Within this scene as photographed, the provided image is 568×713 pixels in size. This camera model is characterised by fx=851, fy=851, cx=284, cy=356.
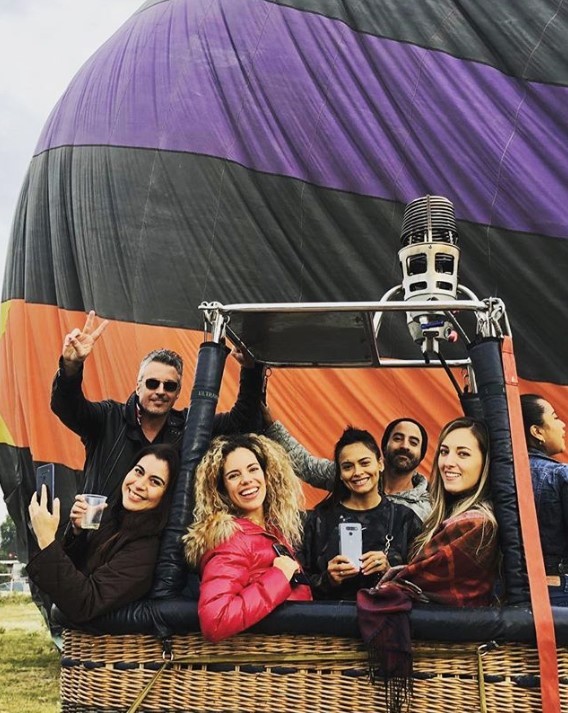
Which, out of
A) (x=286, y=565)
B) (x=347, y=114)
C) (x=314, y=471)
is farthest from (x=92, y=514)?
(x=347, y=114)

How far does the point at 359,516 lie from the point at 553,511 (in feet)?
2.26

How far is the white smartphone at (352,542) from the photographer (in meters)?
2.03

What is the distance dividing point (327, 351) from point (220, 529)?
127cm

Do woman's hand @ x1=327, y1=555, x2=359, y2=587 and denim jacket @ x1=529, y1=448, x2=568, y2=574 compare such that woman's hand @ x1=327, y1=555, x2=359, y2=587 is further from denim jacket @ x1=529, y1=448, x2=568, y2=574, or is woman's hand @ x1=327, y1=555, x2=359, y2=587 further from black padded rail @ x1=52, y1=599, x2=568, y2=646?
denim jacket @ x1=529, y1=448, x2=568, y2=574

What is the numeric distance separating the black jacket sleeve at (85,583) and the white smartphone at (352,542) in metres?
0.47

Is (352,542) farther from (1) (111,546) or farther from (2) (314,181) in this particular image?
(2) (314,181)

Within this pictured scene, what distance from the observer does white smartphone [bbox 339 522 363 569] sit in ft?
6.65

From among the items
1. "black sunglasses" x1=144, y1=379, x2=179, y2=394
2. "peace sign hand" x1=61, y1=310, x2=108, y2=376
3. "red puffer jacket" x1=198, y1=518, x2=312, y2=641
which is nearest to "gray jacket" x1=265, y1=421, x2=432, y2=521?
"black sunglasses" x1=144, y1=379, x2=179, y2=394

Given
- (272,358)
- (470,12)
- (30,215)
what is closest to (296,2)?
(470,12)

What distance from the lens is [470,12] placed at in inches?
230

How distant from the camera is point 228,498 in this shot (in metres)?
2.05

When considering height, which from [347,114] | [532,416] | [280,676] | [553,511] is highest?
[347,114]

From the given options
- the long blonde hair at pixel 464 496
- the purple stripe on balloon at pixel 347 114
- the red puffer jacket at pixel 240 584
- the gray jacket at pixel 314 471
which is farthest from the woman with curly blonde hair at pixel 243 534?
the purple stripe on balloon at pixel 347 114

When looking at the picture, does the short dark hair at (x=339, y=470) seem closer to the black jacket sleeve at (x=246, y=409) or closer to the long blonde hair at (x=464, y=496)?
the black jacket sleeve at (x=246, y=409)
